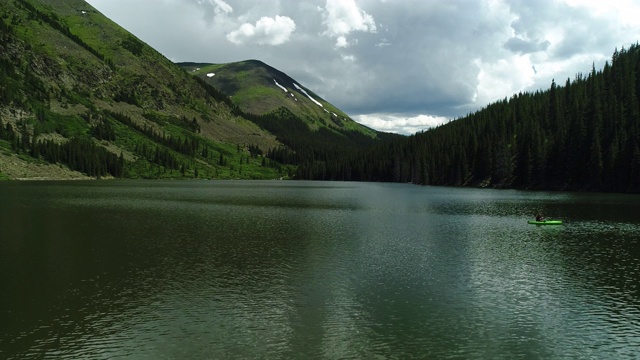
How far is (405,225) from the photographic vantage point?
239 ft

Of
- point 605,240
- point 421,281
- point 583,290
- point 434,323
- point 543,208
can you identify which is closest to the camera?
point 434,323

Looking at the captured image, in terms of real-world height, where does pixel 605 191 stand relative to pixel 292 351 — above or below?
above

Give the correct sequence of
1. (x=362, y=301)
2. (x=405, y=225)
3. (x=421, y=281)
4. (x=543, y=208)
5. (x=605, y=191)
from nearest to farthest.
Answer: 1. (x=362, y=301)
2. (x=421, y=281)
3. (x=405, y=225)
4. (x=543, y=208)
5. (x=605, y=191)

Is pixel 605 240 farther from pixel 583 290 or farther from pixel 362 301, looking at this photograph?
pixel 362 301

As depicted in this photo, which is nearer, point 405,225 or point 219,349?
point 219,349

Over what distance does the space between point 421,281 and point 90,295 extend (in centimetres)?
2563

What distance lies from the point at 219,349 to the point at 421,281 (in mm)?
20114

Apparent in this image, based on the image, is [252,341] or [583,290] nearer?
[252,341]

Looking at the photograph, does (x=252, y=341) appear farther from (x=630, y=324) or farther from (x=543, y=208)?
(x=543, y=208)

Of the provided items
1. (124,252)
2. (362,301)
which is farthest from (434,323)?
(124,252)

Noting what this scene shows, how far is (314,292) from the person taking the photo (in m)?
33.2

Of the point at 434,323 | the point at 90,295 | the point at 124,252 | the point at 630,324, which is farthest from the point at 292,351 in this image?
the point at 124,252

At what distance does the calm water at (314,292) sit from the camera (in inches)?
926

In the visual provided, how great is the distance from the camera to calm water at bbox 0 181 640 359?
A: 2353 centimetres
